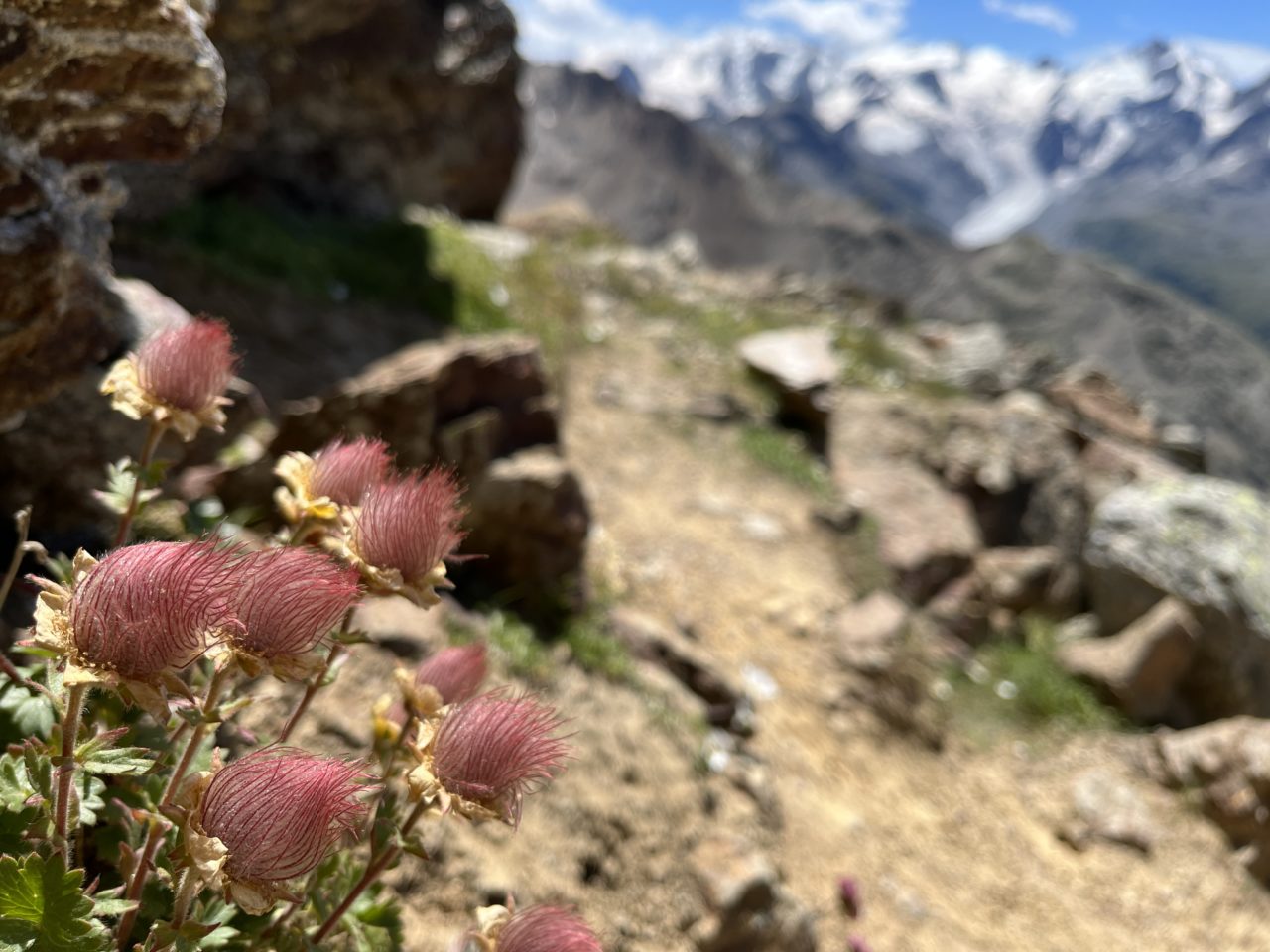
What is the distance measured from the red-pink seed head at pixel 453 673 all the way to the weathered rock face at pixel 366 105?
545 centimetres

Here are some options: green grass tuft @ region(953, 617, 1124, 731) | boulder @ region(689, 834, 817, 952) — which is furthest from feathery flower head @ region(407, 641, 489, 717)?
green grass tuft @ region(953, 617, 1124, 731)

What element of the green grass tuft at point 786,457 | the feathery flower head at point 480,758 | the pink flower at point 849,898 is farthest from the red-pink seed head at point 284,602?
the green grass tuft at point 786,457

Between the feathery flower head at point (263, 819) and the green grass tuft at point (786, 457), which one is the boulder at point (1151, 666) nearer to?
the green grass tuft at point (786, 457)

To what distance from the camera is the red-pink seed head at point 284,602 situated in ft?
3.91

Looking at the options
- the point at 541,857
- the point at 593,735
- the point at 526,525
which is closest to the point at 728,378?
the point at 526,525

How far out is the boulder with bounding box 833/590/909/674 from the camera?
257 inches

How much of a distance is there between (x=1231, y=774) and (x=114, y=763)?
7181mm

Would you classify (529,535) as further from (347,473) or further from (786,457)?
(786,457)

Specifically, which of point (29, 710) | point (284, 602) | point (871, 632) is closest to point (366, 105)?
point (871, 632)

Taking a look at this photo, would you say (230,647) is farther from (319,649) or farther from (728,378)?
(728,378)

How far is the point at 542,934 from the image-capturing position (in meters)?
1.37

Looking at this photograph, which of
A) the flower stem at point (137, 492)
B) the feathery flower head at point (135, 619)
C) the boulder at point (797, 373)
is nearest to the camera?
the feathery flower head at point (135, 619)

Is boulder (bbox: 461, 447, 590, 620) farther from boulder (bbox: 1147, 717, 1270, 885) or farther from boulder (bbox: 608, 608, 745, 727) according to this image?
boulder (bbox: 1147, 717, 1270, 885)

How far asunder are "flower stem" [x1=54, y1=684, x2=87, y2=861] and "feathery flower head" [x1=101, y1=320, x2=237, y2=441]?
2.18 feet
